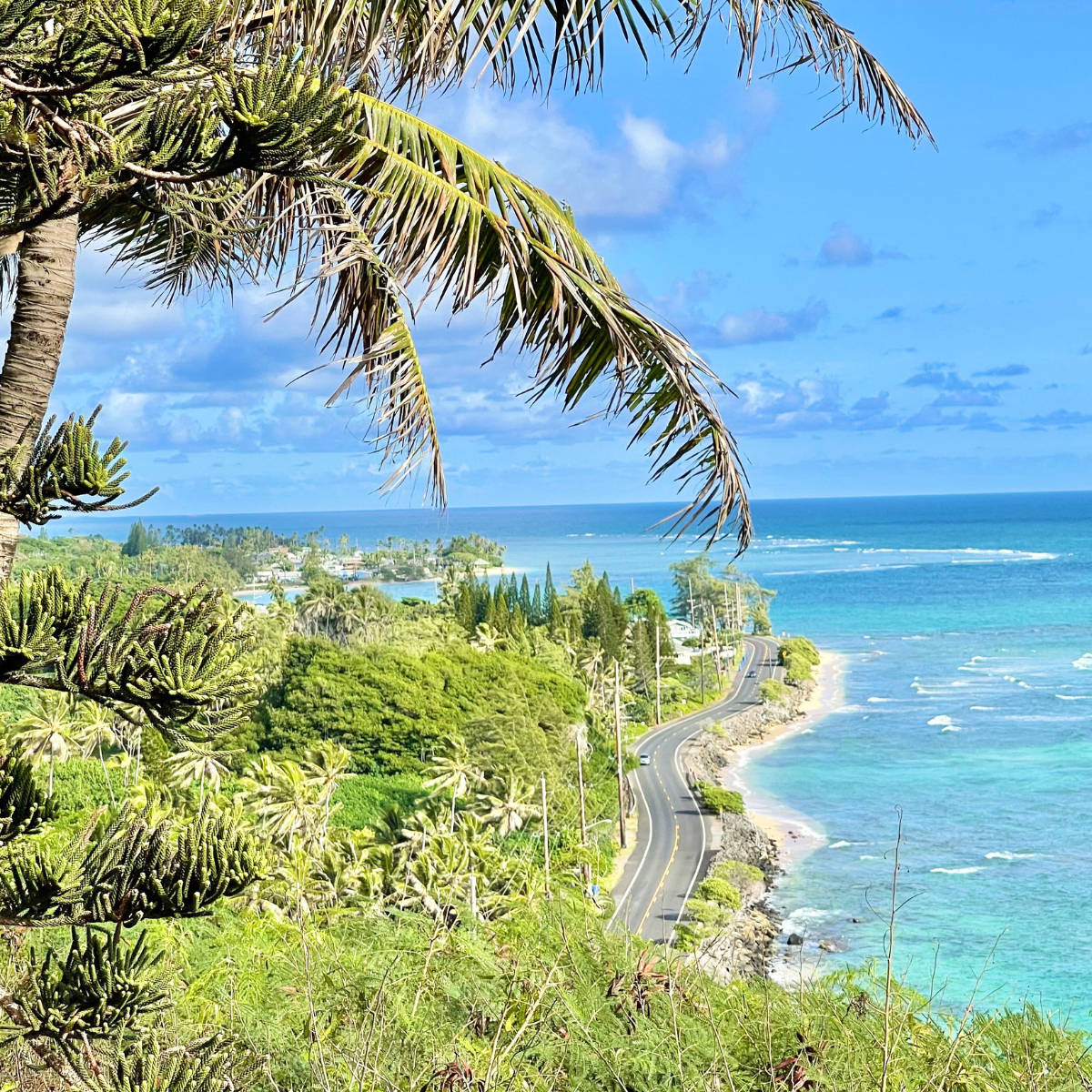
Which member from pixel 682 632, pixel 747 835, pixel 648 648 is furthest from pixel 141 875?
pixel 682 632

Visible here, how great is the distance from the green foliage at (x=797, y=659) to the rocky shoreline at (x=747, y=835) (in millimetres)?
2442

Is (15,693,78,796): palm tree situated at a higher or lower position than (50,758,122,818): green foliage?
higher

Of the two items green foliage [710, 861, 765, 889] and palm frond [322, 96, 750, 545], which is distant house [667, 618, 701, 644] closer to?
green foliage [710, 861, 765, 889]

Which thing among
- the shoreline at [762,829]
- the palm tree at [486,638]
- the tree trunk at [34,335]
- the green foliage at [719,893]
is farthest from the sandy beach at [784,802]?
the tree trunk at [34,335]

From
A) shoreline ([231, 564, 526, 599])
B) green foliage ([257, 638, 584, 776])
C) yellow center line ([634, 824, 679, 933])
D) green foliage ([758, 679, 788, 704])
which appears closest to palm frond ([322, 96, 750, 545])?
Result: yellow center line ([634, 824, 679, 933])

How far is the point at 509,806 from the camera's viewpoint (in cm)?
2506

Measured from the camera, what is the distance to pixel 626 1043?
10.4 ft

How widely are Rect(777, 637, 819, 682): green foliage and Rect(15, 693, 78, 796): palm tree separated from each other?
36.8m

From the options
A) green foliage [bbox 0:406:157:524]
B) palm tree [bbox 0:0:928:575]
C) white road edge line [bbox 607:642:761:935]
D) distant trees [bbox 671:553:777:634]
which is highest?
palm tree [bbox 0:0:928:575]

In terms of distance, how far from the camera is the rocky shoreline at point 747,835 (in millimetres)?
19828

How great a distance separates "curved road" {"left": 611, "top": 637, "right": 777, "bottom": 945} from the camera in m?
22.7

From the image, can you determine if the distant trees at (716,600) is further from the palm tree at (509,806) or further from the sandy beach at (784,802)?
the palm tree at (509,806)

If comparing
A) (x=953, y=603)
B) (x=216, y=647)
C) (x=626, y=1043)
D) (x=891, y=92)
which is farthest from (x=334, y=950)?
(x=953, y=603)

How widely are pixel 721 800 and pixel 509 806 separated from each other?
8.45 meters
